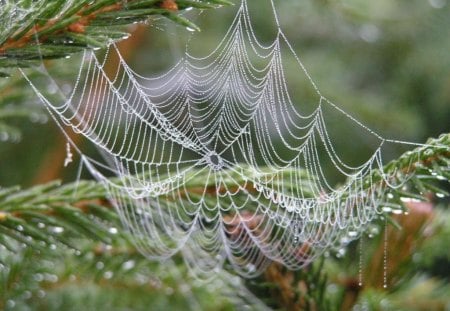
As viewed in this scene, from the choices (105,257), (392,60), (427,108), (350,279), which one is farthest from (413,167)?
(392,60)

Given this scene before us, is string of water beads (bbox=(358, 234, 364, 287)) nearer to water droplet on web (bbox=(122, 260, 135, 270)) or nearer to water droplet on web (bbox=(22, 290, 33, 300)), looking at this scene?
water droplet on web (bbox=(122, 260, 135, 270))

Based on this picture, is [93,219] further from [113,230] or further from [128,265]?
[128,265]

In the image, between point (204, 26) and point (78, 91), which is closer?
point (78, 91)

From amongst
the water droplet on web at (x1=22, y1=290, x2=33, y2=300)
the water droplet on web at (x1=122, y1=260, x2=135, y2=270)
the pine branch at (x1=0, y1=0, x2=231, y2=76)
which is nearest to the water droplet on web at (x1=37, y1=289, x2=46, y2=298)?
the water droplet on web at (x1=22, y1=290, x2=33, y2=300)

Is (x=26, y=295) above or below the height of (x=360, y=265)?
below

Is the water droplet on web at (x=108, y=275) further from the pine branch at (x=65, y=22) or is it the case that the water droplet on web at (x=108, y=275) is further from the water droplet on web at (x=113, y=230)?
the pine branch at (x=65, y=22)

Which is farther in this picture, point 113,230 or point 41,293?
point 41,293

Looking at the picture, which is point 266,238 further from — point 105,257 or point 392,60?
point 392,60

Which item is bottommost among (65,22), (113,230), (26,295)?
(26,295)

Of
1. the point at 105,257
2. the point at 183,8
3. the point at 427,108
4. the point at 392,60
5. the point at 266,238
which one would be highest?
the point at 392,60

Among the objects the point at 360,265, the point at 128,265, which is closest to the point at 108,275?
the point at 128,265
